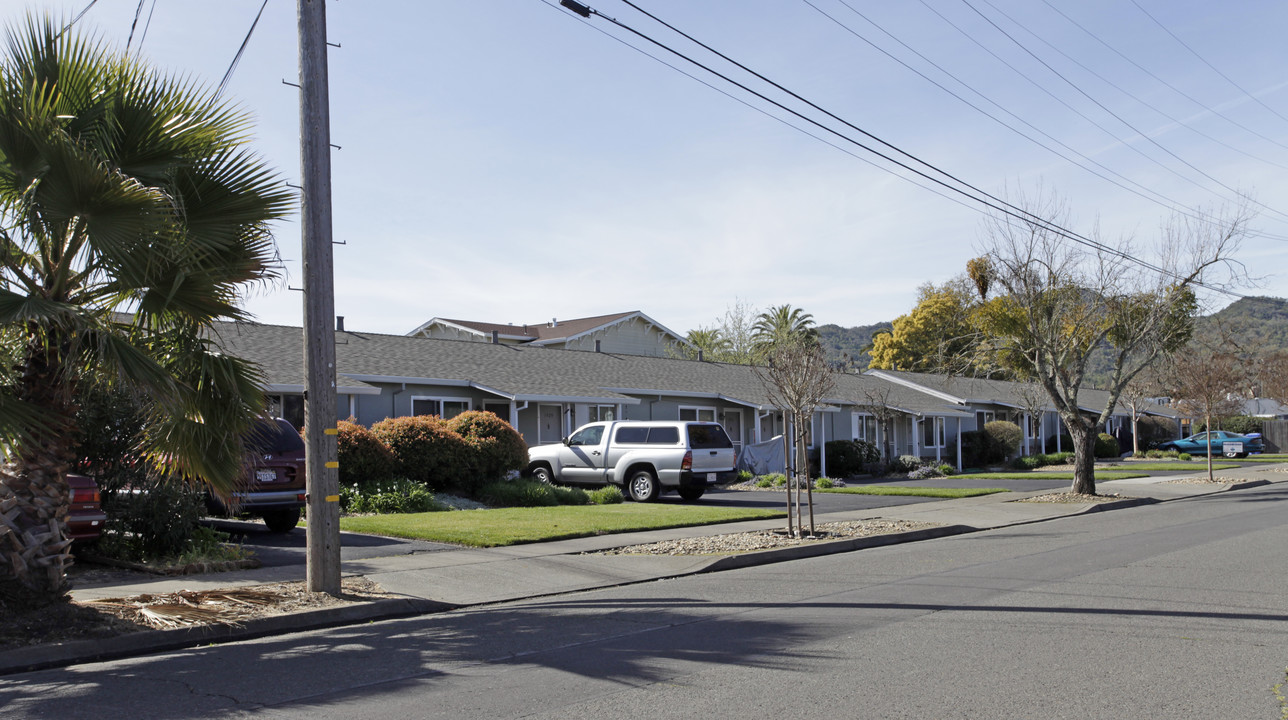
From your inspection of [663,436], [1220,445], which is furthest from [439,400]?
[1220,445]

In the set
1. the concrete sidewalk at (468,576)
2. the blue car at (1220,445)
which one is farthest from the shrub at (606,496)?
the blue car at (1220,445)

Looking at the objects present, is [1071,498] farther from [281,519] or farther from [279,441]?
[279,441]

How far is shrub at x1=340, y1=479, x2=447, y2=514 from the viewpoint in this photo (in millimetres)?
18531

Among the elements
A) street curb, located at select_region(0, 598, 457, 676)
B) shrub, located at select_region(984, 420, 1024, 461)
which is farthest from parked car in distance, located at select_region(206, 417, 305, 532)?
shrub, located at select_region(984, 420, 1024, 461)

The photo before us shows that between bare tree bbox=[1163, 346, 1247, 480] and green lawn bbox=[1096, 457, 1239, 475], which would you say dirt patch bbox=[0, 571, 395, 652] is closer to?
bare tree bbox=[1163, 346, 1247, 480]

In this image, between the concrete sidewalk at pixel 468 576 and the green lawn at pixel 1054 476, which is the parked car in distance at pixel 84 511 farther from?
the green lawn at pixel 1054 476

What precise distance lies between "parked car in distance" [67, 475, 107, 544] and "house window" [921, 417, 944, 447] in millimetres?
38753

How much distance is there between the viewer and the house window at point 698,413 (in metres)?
33.9

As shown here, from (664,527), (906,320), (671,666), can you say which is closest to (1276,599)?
(671,666)

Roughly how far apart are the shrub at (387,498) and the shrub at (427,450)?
907 millimetres

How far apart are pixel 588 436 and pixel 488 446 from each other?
2781 mm

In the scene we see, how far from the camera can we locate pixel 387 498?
1870 centimetres

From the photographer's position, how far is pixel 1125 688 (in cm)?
623

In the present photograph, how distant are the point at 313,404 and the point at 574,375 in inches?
844
